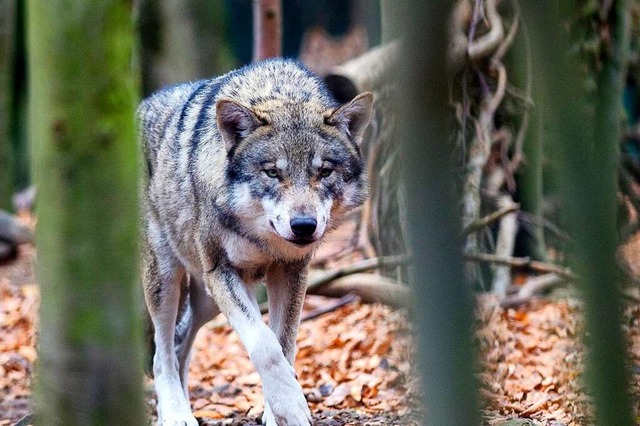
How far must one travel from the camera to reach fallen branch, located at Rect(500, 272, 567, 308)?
917 centimetres

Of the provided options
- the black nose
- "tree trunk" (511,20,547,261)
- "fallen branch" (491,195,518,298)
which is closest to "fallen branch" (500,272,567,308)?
"fallen branch" (491,195,518,298)

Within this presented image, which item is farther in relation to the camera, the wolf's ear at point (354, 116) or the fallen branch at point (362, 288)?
the fallen branch at point (362, 288)

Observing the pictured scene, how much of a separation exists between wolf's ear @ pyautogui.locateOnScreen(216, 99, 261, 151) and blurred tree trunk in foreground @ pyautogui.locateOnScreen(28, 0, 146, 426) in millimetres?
1929

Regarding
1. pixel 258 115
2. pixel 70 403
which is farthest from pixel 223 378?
pixel 70 403

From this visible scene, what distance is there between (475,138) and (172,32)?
19.7 ft

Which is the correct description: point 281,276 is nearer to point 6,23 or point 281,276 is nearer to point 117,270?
point 117,270

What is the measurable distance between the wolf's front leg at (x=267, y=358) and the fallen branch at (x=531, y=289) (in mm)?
4167

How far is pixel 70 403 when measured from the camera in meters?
3.63

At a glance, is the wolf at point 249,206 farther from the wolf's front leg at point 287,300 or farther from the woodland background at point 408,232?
the woodland background at point 408,232

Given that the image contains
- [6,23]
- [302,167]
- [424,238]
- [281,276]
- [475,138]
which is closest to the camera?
[424,238]

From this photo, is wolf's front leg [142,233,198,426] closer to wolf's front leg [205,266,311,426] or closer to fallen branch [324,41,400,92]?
wolf's front leg [205,266,311,426]

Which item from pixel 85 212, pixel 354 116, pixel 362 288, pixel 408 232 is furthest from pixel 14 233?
pixel 408 232

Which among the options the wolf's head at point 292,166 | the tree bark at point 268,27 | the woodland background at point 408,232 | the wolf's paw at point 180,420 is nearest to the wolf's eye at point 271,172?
the wolf's head at point 292,166

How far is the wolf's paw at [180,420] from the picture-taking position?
5.88 meters
